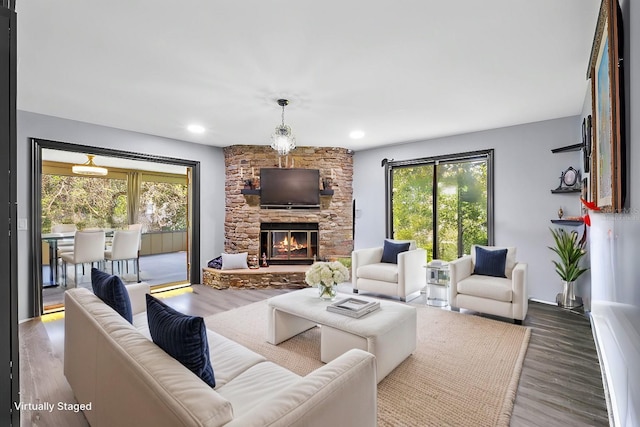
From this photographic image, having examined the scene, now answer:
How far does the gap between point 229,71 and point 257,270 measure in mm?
3342

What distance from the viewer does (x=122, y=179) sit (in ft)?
26.8

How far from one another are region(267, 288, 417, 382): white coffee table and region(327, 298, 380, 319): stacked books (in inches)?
1.4

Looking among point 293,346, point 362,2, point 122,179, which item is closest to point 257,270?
point 293,346

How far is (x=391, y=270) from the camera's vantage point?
14.3 ft

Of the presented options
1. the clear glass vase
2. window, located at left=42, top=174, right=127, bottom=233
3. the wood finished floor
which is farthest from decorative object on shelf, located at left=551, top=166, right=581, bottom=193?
window, located at left=42, top=174, right=127, bottom=233

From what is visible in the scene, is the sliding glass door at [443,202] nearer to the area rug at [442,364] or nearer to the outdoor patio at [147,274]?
the area rug at [442,364]

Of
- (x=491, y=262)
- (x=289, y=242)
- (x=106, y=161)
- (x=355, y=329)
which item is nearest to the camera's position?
(x=355, y=329)

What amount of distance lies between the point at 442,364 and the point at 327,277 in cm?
117

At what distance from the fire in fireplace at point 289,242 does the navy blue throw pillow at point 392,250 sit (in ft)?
4.65

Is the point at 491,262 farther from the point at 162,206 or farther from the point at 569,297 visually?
the point at 162,206

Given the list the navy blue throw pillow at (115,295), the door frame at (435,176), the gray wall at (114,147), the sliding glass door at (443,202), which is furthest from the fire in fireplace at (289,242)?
the navy blue throw pillow at (115,295)

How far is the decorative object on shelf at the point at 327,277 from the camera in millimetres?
2930

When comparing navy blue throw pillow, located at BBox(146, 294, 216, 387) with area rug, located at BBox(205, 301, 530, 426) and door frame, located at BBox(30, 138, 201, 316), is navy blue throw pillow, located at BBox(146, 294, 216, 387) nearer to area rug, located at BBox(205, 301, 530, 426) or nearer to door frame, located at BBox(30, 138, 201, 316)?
area rug, located at BBox(205, 301, 530, 426)

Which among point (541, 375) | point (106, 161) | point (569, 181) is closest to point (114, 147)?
point (106, 161)
